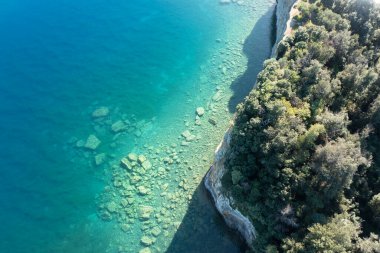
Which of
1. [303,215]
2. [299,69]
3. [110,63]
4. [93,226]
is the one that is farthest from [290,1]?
[93,226]

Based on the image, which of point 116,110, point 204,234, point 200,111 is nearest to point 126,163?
point 116,110

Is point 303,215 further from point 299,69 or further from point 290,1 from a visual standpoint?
point 290,1

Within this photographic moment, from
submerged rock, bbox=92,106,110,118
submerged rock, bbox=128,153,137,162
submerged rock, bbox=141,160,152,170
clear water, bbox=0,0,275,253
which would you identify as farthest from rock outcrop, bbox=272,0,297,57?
submerged rock, bbox=92,106,110,118

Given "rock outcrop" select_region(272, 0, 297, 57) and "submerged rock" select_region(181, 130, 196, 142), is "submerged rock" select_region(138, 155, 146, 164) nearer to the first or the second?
"submerged rock" select_region(181, 130, 196, 142)

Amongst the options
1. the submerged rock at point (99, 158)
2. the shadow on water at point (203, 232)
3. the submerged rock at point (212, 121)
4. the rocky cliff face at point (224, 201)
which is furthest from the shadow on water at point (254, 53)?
the submerged rock at point (99, 158)

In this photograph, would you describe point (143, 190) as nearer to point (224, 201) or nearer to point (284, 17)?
point (224, 201)

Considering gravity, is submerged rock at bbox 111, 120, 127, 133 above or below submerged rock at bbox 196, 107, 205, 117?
below

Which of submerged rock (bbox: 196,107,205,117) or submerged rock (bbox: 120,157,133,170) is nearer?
submerged rock (bbox: 120,157,133,170)
